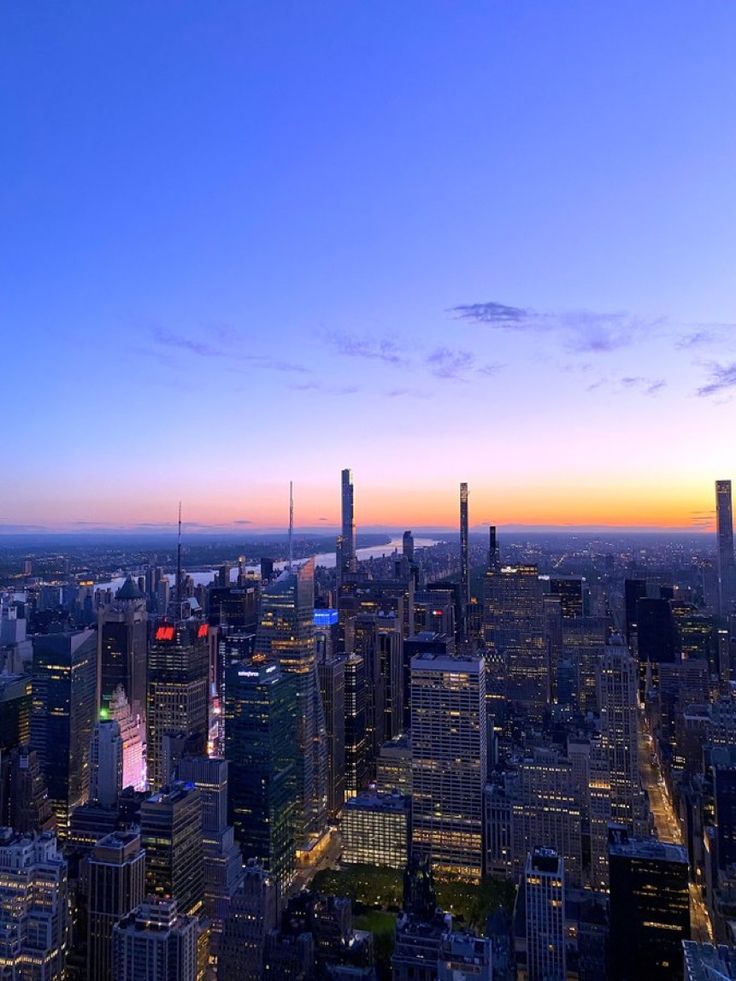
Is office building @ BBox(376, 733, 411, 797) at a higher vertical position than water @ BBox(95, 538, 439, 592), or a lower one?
lower

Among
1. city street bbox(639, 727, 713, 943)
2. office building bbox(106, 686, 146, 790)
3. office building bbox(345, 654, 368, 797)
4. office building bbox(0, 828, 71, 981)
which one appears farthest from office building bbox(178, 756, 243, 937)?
city street bbox(639, 727, 713, 943)

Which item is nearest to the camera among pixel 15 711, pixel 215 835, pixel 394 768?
pixel 215 835

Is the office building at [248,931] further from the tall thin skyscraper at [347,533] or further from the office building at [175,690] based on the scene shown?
the tall thin skyscraper at [347,533]

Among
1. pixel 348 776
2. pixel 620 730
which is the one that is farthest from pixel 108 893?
pixel 620 730

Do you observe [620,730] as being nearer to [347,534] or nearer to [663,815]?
[663,815]

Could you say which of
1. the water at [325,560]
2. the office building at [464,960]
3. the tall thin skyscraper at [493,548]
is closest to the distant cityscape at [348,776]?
the office building at [464,960]

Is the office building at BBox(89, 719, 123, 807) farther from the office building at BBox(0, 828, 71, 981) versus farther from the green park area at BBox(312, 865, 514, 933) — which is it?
the office building at BBox(0, 828, 71, 981)

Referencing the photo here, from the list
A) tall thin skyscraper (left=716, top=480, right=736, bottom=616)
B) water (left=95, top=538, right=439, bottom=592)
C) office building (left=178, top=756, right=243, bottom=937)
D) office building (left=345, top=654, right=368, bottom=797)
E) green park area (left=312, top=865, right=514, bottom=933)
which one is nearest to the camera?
green park area (left=312, top=865, right=514, bottom=933)
